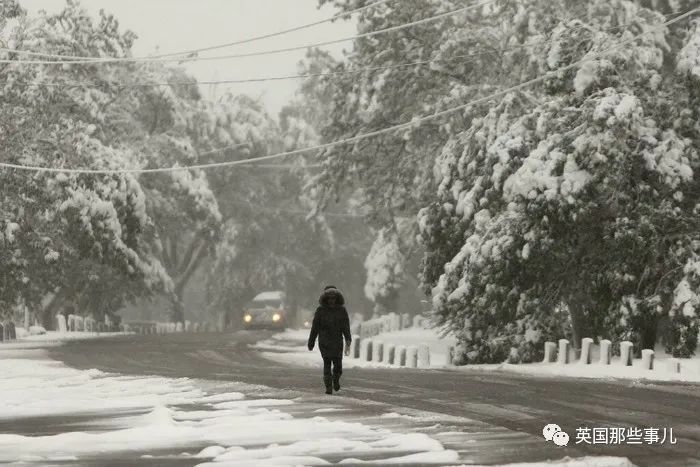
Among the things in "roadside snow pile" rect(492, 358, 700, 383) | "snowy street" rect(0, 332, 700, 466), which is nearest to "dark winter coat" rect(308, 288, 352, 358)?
"snowy street" rect(0, 332, 700, 466)

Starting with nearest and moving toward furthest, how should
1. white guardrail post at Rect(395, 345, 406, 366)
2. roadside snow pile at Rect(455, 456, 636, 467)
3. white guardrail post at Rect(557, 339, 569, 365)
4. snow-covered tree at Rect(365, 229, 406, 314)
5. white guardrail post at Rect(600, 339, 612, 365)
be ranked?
1. roadside snow pile at Rect(455, 456, 636, 467)
2. white guardrail post at Rect(600, 339, 612, 365)
3. white guardrail post at Rect(557, 339, 569, 365)
4. white guardrail post at Rect(395, 345, 406, 366)
5. snow-covered tree at Rect(365, 229, 406, 314)

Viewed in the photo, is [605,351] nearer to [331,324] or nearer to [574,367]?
[574,367]

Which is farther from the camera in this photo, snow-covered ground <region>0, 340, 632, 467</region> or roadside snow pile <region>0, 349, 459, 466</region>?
roadside snow pile <region>0, 349, 459, 466</region>

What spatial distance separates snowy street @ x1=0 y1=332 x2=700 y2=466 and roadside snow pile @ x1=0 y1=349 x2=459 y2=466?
2cm

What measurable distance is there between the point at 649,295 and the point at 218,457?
52.6 feet

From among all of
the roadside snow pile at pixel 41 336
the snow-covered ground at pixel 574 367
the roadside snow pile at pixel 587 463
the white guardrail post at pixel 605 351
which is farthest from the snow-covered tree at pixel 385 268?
the roadside snow pile at pixel 587 463

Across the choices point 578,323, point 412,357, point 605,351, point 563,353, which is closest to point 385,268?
point 412,357

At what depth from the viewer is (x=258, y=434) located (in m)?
→ 14.2

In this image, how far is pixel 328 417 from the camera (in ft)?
51.6

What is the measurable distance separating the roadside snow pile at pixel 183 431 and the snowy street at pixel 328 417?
0.02 m

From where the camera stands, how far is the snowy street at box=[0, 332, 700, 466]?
12672mm

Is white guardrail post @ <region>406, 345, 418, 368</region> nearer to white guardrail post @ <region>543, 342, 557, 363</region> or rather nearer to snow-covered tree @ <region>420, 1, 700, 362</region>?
snow-covered tree @ <region>420, 1, 700, 362</region>

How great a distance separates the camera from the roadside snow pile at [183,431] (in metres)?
12.8

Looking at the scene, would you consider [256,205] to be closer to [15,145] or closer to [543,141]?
[15,145]
